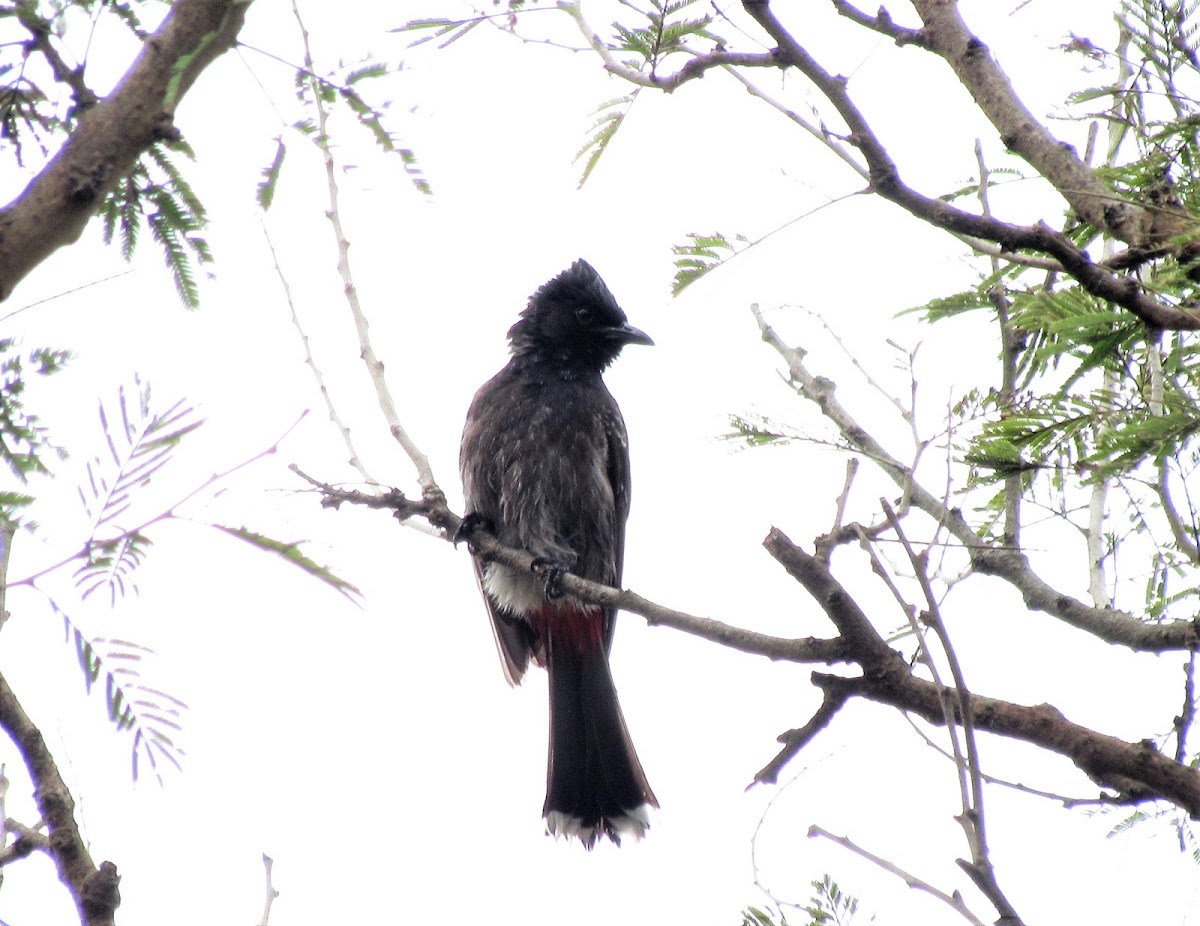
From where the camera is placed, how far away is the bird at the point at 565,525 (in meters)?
6.27

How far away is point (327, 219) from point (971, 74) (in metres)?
2.40

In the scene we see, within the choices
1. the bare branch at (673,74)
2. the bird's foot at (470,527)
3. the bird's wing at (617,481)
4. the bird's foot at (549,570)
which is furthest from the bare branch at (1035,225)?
the bird's wing at (617,481)

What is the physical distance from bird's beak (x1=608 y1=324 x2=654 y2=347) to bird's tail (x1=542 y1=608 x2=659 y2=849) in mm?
1434

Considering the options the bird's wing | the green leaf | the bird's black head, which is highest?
the bird's black head

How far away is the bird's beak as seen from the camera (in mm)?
6957

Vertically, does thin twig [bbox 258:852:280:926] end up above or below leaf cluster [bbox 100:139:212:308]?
below

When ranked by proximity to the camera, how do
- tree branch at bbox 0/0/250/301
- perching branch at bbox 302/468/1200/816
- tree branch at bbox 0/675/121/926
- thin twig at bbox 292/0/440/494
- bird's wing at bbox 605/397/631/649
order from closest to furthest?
tree branch at bbox 0/0/250/301
tree branch at bbox 0/675/121/926
perching branch at bbox 302/468/1200/816
thin twig at bbox 292/0/440/494
bird's wing at bbox 605/397/631/649

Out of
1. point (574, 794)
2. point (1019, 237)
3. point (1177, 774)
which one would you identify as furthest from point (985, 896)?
point (574, 794)

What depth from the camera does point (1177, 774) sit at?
8.83ft

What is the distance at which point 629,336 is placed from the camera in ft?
22.8

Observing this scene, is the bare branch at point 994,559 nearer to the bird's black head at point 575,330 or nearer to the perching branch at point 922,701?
the perching branch at point 922,701

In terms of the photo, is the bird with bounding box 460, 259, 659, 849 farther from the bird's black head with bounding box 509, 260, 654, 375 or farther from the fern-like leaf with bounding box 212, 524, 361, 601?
the fern-like leaf with bounding box 212, 524, 361, 601

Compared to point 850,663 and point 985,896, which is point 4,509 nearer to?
point 985,896

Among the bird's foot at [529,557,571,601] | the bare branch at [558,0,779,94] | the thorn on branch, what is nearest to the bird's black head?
the bird's foot at [529,557,571,601]
